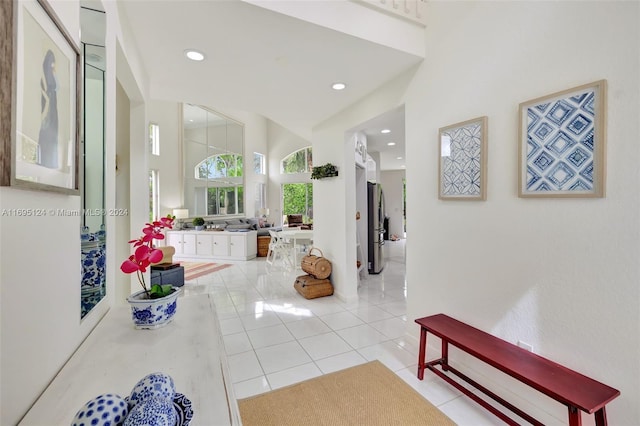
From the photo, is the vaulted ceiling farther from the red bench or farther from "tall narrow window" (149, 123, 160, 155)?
"tall narrow window" (149, 123, 160, 155)

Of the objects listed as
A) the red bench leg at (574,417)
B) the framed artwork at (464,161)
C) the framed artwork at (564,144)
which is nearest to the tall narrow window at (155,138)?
the framed artwork at (464,161)

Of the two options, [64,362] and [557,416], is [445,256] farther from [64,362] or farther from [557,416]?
[64,362]

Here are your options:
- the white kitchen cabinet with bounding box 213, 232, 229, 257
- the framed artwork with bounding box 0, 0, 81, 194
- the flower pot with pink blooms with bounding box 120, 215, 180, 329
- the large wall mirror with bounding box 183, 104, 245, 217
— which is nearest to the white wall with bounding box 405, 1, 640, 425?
the flower pot with pink blooms with bounding box 120, 215, 180, 329

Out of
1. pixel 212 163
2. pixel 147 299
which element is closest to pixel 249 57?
pixel 147 299

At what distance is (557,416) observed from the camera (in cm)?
164

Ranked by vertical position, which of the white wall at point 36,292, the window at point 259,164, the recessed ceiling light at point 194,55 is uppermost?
the window at point 259,164

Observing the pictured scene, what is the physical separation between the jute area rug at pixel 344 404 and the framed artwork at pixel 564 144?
157cm

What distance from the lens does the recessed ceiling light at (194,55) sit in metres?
2.36

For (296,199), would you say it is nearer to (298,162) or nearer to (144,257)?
(298,162)

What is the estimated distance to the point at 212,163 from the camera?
927 centimetres

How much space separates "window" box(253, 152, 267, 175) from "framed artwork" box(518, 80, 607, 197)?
9.98m

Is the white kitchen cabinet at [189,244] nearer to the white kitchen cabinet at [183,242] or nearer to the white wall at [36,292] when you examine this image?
the white kitchen cabinet at [183,242]

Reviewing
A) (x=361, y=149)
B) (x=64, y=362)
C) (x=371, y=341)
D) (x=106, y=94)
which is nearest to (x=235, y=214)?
(x=361, y=149)

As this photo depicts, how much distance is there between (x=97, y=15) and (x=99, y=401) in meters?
1.72
